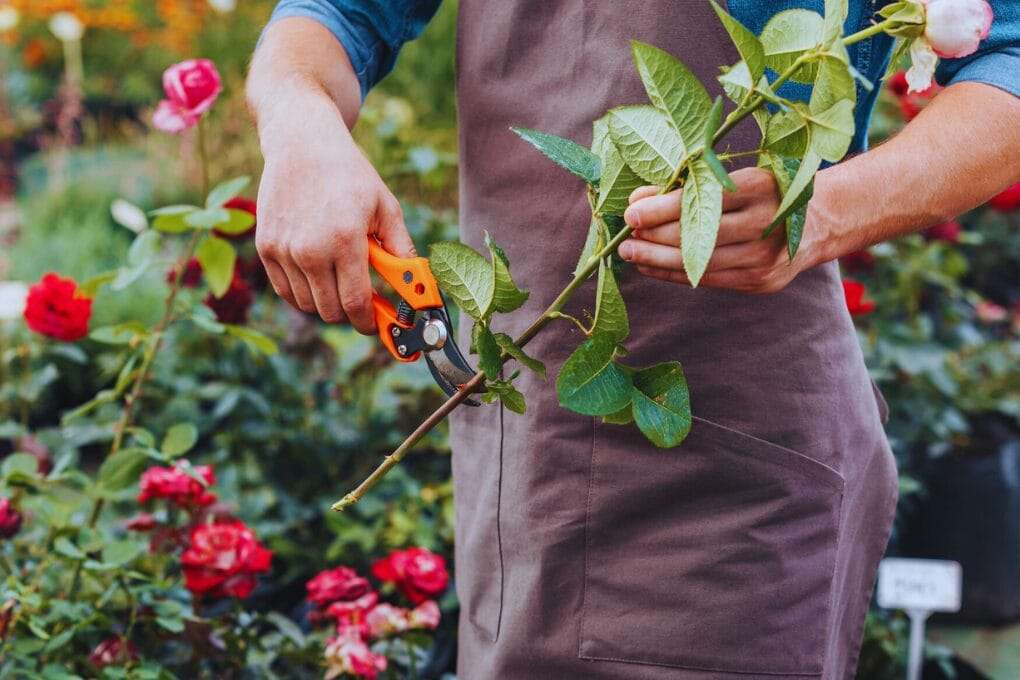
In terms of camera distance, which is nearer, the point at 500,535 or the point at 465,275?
the point at 465,275

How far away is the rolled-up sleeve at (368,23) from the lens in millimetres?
1130

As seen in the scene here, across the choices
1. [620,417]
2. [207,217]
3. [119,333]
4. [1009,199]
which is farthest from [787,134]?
[1009,199]

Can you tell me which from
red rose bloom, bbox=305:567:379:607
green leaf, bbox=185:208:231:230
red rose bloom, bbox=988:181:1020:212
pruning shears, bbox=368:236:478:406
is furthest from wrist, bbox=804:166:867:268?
red rose bloom, bbox=988:181:1020:212

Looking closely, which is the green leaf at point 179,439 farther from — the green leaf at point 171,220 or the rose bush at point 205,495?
the green leaf at point 171,220

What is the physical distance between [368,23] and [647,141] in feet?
1.73

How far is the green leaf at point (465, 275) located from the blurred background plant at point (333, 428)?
2.73 feet

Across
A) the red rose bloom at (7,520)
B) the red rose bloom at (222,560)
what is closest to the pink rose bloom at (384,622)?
the red rose bloom at (222,560)

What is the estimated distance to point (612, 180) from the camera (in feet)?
2.68

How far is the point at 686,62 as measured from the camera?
1019 millimetres

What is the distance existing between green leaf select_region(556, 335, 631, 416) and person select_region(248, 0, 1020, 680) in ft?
0.56

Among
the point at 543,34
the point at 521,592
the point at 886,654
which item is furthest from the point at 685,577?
the point at 886,654

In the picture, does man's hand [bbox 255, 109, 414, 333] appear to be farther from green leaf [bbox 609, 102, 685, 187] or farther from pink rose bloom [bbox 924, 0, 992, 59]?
pink rose bloom [bbox 924, 0, 992, 59]

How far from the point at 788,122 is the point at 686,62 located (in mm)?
298

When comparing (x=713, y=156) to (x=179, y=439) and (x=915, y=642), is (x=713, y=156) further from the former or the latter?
(x=915, y=642)
